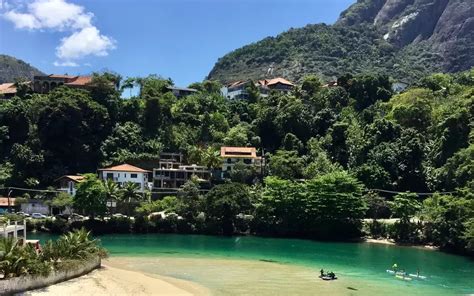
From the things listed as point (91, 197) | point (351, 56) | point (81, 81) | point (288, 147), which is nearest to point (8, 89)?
point (81, 81)

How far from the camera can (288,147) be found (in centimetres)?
9994

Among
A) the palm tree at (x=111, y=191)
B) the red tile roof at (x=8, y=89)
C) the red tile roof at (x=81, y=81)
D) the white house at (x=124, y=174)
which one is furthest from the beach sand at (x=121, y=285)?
the red tile roof at (x=8, y=89)

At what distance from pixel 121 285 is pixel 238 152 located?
59.3m

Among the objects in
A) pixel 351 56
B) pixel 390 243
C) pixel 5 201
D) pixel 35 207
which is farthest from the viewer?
pixel 351 56

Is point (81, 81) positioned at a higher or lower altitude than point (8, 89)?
higher

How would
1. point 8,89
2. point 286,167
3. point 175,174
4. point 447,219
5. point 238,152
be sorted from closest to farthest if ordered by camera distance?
1. point 447,219
2. point 286,167
3. point 175,174
4. point 238,152
5. point 8,89

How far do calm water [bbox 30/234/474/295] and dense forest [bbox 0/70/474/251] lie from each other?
4.95 metres

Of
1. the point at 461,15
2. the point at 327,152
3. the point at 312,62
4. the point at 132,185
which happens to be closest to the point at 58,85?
the point at 132,185

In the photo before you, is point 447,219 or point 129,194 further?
point 129,194

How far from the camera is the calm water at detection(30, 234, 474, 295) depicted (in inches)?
1625

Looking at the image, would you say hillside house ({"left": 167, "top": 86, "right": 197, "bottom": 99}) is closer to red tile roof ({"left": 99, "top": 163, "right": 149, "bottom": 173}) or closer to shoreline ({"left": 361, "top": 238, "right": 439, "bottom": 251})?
red tile roof ({"left": 99, "top": 163, "right": 149, "bottom": 173})

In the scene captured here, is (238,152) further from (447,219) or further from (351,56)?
(351,56)

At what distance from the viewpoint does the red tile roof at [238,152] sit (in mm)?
93812

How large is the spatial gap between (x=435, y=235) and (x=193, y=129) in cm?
5847
